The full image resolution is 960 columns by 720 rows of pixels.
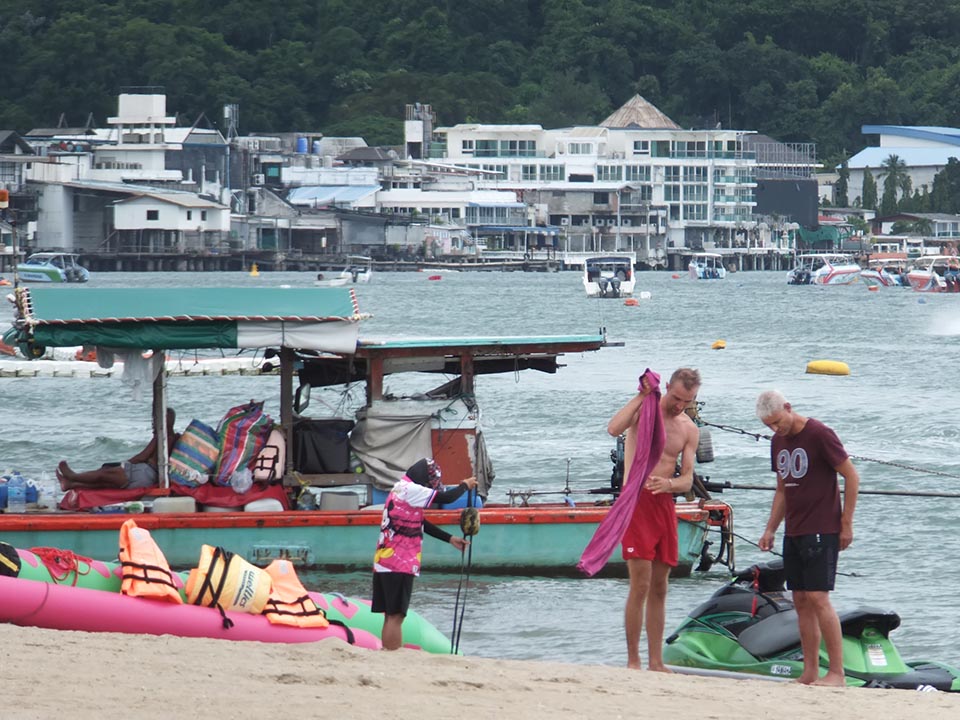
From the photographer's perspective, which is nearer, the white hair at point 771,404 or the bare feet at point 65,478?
the white hair at point 771,404

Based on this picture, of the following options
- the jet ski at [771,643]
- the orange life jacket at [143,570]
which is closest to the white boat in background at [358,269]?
the orange life jacket at [143,570]

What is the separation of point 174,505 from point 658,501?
518cm

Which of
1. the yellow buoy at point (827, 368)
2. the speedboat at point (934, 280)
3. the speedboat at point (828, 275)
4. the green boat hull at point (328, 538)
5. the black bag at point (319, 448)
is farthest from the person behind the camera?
the speedboat at point (828, 275)

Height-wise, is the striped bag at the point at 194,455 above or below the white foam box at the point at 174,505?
above

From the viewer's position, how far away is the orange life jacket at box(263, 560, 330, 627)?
11.5m

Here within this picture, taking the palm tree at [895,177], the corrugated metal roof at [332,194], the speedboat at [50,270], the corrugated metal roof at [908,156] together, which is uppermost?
the corrugated metal roof at [908,156]

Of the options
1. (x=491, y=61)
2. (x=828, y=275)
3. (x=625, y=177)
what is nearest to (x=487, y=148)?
(x=625, y=177)

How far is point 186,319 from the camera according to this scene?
14.3m

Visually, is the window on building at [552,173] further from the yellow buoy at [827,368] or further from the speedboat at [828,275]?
the yellow buoy at [827,368]

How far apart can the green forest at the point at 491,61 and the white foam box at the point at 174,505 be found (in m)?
149

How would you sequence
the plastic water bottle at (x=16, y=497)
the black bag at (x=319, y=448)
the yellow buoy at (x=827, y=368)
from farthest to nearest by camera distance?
the yellow buoy at (x=827, y=368) < the black bag at (x=319, y=448) < the plastic water bottle at (x=16, y=497)

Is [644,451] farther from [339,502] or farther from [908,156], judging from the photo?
[908,156]

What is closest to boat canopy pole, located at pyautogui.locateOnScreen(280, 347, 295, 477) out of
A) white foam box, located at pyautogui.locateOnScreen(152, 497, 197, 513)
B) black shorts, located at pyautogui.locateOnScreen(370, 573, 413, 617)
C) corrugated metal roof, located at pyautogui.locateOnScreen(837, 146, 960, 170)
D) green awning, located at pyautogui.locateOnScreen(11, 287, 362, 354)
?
green awning, located at pyautogui.locateOnScreen(11, 287, 362, 354)

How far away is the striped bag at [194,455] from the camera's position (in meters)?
14.7
